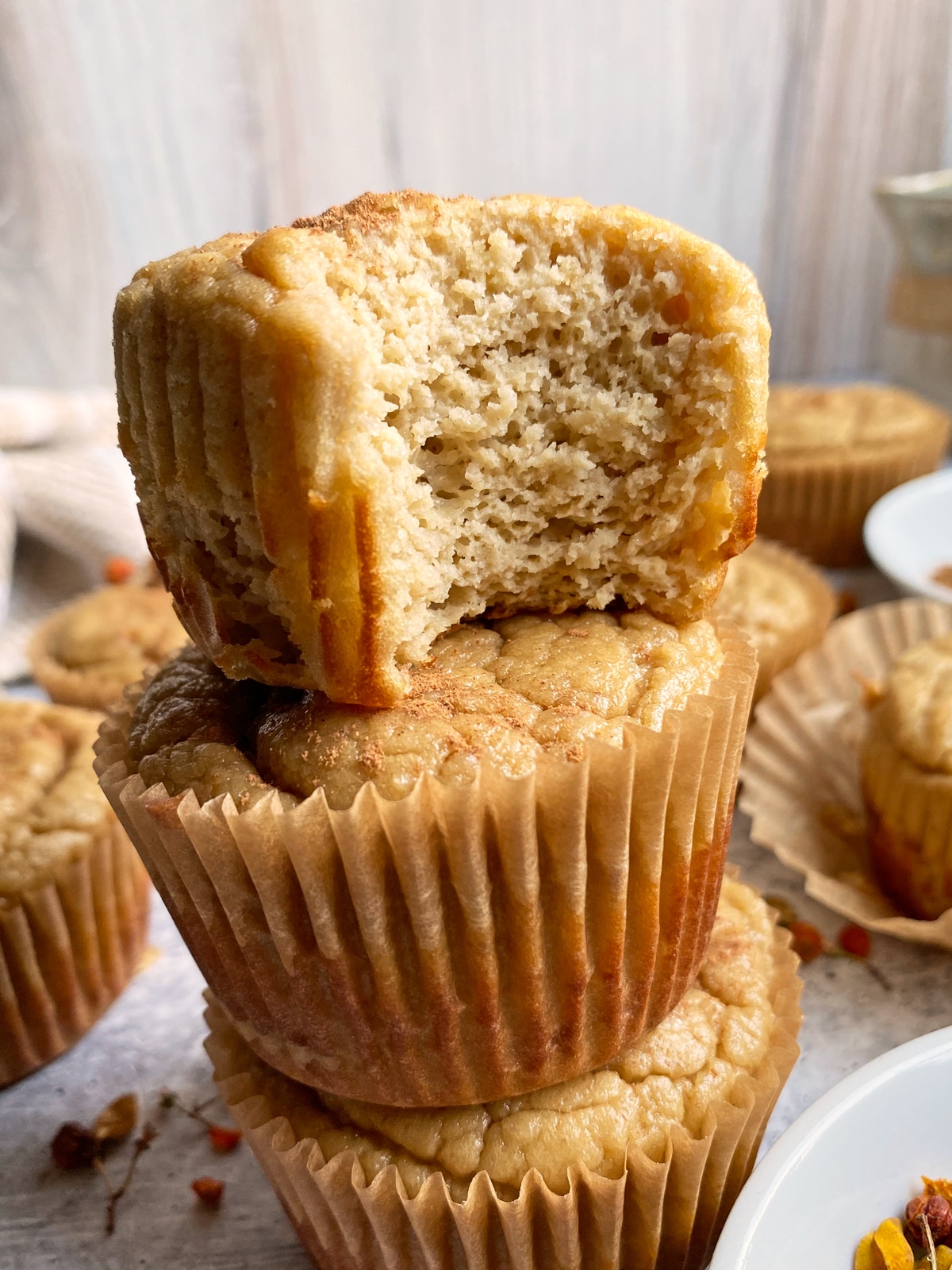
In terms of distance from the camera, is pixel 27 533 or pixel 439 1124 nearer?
pixel 439 1124

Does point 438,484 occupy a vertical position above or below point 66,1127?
above

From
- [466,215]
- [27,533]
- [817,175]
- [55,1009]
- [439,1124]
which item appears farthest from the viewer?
[817,175]

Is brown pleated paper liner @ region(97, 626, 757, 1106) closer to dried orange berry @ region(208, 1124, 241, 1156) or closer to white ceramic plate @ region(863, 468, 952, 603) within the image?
dried orange berry @ region(208, 1124, 241, 1156)

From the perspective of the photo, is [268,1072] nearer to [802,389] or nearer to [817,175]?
[802,389]

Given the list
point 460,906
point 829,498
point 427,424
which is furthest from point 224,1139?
point 829,498

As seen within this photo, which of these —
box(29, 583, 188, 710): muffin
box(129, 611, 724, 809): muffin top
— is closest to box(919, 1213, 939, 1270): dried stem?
box(129, 611, 724, 809): muffin top

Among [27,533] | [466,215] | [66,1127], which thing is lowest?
[66,1127]

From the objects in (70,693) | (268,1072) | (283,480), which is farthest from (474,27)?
(268,1072)

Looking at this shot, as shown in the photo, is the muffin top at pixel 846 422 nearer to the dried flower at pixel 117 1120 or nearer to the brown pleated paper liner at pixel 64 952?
the brown pleated paper liner at pixel 64 952
